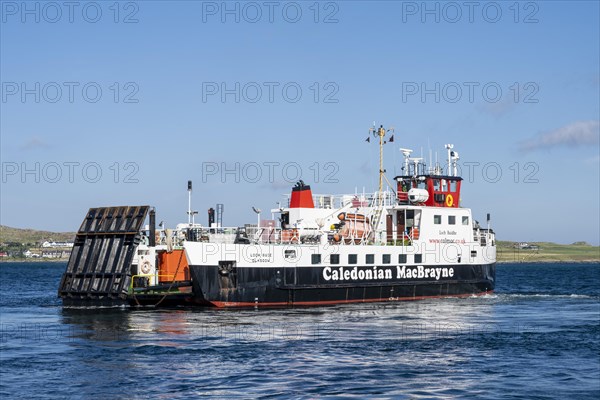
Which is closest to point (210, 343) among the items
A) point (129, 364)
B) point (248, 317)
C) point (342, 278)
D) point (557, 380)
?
point (129, 364)

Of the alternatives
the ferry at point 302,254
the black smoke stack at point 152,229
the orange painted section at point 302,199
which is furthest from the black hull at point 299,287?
the orange painted section at point 302,199

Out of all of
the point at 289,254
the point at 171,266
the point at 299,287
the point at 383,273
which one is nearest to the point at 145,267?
the point at 171,266

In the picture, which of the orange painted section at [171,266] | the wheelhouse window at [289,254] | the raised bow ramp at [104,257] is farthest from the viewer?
the orange painted section at [171,266]

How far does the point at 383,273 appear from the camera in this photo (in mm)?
43750

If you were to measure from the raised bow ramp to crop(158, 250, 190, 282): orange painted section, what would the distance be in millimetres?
2698

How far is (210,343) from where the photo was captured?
28094 mm

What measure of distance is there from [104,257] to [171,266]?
132 inches

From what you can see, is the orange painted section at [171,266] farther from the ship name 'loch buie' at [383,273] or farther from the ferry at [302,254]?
the ship name 'loch buie' at [383,273]

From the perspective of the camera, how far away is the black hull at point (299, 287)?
38500 mm

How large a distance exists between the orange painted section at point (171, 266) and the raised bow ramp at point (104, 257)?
2698 millimetres

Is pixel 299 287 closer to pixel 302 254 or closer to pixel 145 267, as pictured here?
pixel 302 254

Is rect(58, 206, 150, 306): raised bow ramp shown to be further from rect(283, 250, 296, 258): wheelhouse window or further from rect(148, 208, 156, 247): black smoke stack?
rect(283, 250, 296, 258): wheelhouse window

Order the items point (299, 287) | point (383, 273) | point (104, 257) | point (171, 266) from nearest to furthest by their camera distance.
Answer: point (104, 257) < point (299, 287) < point (171, 266) < point (383, 273)

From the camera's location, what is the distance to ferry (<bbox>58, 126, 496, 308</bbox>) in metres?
38.9
